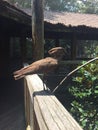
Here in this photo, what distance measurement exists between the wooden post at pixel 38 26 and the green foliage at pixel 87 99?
4.74 feet

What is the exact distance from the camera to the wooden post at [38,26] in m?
7.99

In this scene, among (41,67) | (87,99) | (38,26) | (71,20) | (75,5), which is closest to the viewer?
(41,67)

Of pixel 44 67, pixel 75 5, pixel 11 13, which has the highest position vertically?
pixel 75 5

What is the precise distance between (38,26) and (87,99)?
86.1 inches

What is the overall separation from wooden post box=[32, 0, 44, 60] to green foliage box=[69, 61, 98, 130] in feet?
4.74

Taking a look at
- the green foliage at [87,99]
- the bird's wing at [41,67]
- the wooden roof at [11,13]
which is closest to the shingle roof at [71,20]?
the wooden roof at [11,13]

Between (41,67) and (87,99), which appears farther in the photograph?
(87,99)

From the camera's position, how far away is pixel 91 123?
639 centimetres

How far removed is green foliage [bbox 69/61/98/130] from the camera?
21.2 ft

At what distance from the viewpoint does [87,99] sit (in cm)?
679

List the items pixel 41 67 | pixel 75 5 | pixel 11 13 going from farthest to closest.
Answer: pixel 75 5 → pixel 11 13 → pixel 41 67

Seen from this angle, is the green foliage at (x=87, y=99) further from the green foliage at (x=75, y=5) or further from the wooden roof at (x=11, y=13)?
the green foliage at (x=75, y=5)

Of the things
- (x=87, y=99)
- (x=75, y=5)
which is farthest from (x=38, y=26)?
(x=75, y=5)

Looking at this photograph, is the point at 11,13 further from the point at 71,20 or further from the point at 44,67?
the point at 71,20
